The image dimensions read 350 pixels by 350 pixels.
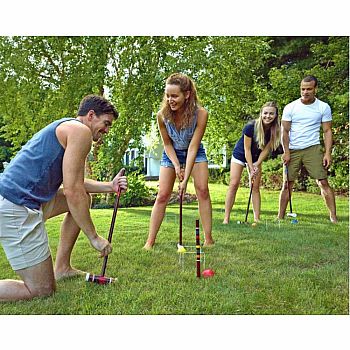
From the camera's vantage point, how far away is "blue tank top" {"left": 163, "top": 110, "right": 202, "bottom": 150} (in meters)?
2.70

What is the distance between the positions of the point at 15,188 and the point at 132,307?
660mm

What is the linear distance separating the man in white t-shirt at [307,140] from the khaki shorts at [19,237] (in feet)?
7.29

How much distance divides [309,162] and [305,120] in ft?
1.04

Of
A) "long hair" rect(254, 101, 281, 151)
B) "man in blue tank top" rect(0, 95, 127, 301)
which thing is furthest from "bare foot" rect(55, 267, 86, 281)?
"long hair" rect(254, 101, 281, 151)

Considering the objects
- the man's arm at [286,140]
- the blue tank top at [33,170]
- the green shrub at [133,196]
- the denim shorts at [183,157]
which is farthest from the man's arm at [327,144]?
the blue tank top at [33,170]

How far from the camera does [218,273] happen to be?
7.45 feet

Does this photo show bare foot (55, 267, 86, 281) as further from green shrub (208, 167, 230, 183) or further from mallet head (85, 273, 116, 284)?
green shrub (208, 167, 230, 183)

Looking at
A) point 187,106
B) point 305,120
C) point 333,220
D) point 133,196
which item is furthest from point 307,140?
point 133,196

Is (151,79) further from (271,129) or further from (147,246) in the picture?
(147,246)

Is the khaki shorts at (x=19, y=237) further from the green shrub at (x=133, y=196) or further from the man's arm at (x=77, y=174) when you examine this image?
the green shrub at (x=133, y=196)

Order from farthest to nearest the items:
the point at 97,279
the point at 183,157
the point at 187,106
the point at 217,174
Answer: the point at 217,174 → the point at 183,157 → the point at 187,106 → the point at 97,279

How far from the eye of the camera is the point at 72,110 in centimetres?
352
